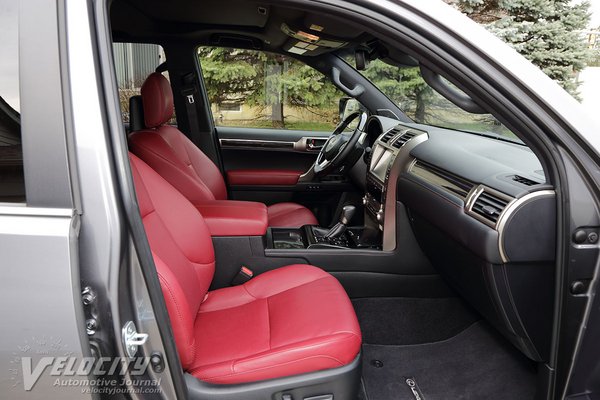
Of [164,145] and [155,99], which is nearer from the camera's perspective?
[155,99]

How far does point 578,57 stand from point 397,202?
731cm

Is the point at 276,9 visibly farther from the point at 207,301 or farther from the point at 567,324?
the point at 567,324

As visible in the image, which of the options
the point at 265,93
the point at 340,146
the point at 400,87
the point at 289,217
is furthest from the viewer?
the point at 265,93

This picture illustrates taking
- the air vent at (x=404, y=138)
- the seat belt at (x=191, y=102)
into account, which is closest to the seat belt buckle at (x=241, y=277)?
the air vent at (x=404, y=138)

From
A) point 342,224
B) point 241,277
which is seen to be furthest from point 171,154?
point 342,224

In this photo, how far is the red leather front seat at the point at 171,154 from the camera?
246 cm

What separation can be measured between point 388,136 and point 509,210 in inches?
48.5

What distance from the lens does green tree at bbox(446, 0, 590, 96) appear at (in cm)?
785

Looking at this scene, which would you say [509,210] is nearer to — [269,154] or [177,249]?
[177,249]

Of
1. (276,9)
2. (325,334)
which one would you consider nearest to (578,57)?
(276,9)

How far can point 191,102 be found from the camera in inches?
137

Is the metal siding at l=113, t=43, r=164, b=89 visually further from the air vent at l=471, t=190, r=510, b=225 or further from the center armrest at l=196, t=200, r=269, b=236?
the air vent at l=471, t=190, r=510, b=225

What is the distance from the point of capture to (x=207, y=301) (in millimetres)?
1768

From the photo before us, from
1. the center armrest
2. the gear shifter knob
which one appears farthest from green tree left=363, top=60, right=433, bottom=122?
the center armrest
